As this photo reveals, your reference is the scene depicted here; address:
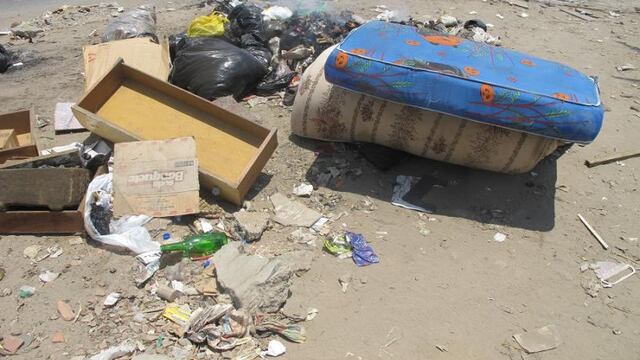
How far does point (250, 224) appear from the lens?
3199 mm

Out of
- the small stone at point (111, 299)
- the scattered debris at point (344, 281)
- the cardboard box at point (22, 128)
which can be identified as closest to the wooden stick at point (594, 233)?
the scattered debris at point (344, 281)

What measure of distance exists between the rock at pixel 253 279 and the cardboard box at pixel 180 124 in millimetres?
568

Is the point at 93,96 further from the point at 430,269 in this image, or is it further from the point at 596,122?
the point at 596,122

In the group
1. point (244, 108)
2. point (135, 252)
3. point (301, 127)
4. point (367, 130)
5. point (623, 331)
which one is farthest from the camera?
point (244, 108)

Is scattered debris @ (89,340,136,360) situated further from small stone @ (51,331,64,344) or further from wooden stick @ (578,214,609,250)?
wooden stick @ (578,214,609,250)

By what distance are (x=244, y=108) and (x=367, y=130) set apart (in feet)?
4.35

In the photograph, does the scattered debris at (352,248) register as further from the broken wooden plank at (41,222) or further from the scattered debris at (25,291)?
A: the scattered debris at (25,291)

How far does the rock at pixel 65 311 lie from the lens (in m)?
2.65

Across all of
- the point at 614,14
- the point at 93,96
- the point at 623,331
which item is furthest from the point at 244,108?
the point at 614,14

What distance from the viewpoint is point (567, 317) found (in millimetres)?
2750

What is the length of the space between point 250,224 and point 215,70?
5.75 feet

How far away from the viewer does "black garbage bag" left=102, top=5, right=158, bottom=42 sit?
513cm

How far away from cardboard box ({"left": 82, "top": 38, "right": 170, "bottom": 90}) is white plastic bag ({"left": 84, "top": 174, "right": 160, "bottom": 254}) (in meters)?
1.49

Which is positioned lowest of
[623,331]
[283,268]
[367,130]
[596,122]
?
[623,331]
